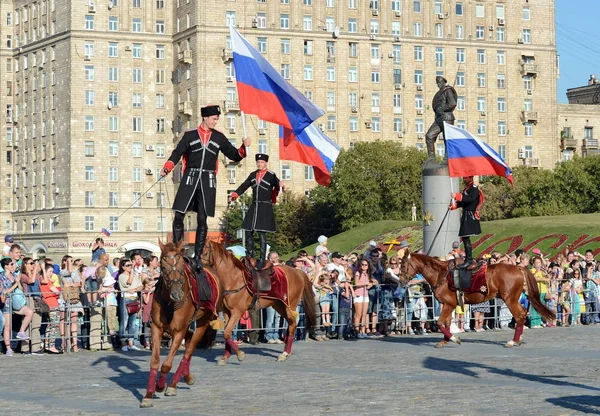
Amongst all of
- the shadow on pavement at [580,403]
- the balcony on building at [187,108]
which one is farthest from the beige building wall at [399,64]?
the shadow on pavement at [580,403]

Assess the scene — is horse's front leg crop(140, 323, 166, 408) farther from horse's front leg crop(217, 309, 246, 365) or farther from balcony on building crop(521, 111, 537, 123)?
balcony on building crop(521, 111, 537, 123)

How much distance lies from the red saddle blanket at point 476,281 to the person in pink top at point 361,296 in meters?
3.93

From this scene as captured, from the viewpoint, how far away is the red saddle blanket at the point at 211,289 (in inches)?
786

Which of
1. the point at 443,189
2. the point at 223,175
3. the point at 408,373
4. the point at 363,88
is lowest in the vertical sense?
the point at 408,373

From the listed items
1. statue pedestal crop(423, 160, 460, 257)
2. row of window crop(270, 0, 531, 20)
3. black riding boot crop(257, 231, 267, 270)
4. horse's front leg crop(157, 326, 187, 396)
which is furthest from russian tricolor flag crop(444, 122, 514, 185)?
row of window crop(270, 0, 531, 20)

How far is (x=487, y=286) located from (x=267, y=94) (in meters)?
6.97

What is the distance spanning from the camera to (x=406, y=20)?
13512 cm

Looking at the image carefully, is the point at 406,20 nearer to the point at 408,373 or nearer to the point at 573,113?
the point at 573,113

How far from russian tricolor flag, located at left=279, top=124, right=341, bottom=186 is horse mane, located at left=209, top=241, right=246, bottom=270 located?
12.8 feet

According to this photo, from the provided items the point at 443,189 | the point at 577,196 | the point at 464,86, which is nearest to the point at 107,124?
the point at 464,86

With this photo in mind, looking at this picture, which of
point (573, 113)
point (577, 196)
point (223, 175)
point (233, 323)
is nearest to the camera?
point (233, 323)

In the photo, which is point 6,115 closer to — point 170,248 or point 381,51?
point 381,51

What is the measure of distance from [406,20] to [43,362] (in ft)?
368

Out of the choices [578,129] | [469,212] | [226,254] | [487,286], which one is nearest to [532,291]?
[487,286]
